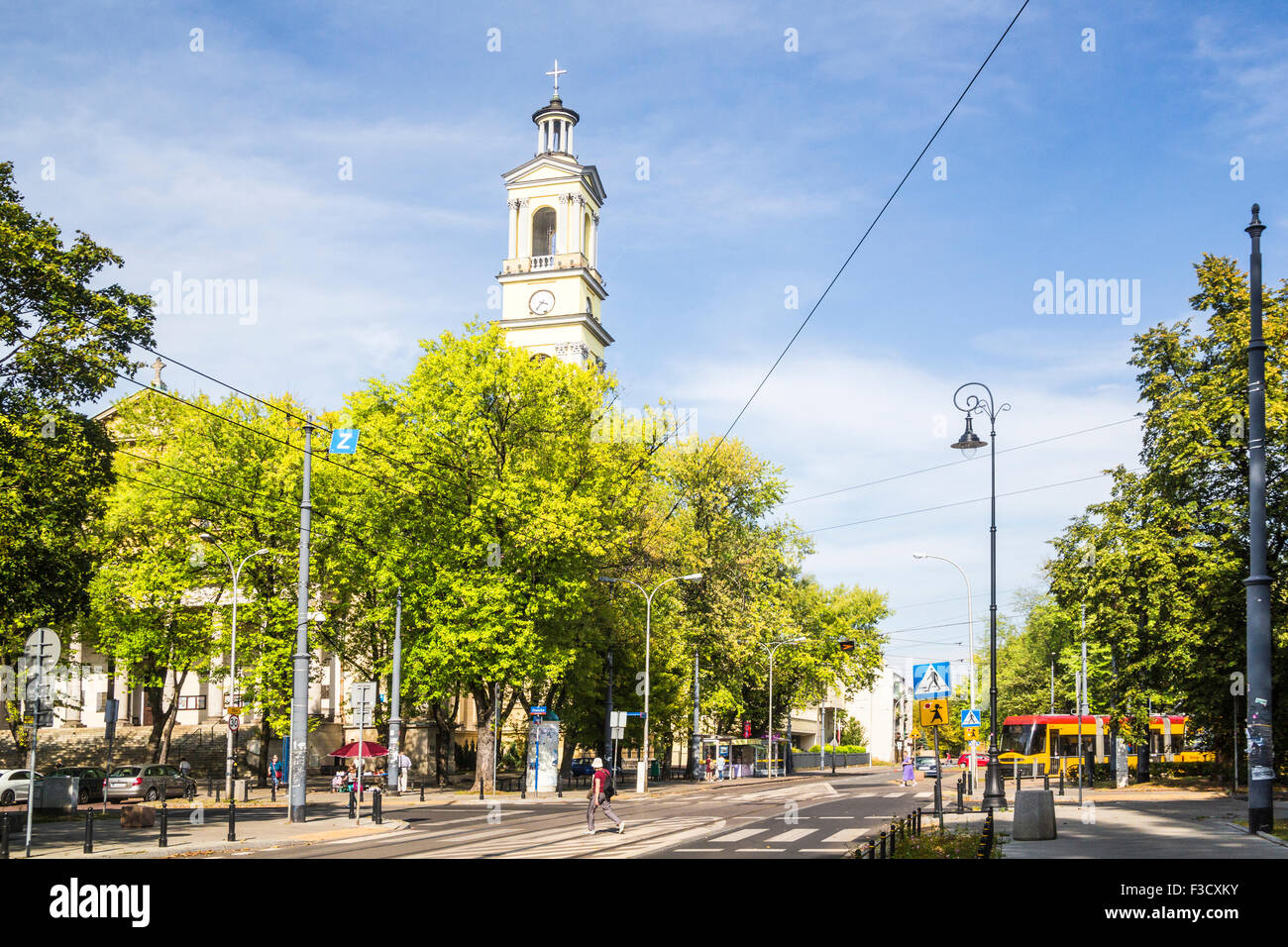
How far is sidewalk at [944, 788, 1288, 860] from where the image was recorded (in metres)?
17.3

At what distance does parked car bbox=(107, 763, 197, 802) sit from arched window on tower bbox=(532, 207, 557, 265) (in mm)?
44233

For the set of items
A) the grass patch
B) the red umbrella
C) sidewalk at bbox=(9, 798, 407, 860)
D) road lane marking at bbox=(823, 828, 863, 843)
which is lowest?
the red umbrella

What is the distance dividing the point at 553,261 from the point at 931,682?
55635 millimetres

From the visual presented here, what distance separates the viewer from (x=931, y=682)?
2383cm

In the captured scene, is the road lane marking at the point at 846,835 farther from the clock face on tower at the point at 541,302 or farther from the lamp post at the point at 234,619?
the clock face on tower at the point at 541,302

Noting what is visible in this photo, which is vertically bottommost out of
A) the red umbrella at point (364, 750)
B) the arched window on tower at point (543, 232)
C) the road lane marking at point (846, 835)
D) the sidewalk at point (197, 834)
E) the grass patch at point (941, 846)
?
the red umbrella at point (364, 750)

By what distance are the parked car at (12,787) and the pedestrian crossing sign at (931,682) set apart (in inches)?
1190

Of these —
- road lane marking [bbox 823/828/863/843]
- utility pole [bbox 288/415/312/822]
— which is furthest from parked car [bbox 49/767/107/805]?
road lane marking [bbox 823/828/863/843]

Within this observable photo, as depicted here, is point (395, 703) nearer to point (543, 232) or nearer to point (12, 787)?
point (12, 787)

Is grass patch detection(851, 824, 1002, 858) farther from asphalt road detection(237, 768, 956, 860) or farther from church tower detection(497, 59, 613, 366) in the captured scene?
church tower detection(497, 59, 613, 366)

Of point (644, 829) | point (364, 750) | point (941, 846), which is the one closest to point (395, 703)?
point (364, 750)

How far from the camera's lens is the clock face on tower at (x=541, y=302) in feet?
245

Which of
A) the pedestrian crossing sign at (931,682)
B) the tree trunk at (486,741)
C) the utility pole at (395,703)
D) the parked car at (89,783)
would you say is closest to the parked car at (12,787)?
the parked car at (89,783)

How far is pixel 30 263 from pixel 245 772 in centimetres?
3481
